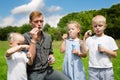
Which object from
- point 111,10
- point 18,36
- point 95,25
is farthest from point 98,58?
point 111,10

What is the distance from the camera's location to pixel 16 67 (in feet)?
21.1

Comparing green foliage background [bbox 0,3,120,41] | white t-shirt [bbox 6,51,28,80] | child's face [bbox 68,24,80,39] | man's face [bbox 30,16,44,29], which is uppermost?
green foliage background [bbox 0,3,120,41]

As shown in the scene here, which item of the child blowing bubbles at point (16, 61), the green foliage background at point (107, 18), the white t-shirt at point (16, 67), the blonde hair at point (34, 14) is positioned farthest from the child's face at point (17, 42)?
the green foliage background at point (107, 18)

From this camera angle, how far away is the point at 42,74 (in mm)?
7141

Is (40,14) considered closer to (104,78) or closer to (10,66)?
(10,66)

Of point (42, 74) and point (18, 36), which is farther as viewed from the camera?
point (42, 74)

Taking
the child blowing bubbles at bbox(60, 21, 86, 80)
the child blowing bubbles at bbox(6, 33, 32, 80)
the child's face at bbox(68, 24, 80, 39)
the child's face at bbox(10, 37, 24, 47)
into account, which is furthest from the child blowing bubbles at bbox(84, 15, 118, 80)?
the child's face at bbox(10, 37, 24, 47)

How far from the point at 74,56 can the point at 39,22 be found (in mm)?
1082

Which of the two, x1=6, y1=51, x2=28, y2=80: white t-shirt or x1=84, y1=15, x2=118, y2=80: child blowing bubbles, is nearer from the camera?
x1=6, y1=51, x2=28, y2=80: white t-shirt

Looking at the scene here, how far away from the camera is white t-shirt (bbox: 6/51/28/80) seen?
641 centimetres

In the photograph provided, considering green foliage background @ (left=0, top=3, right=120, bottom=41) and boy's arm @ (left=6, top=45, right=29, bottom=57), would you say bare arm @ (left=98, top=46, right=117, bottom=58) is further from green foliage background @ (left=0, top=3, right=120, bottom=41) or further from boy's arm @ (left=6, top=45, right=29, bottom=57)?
green foliage background @ (left=0, top=3, right=120, bottom=41)

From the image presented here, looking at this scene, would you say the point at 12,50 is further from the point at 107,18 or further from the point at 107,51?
the point at 107,18

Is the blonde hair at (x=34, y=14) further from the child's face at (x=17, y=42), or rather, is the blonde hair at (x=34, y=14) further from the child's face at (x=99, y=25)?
the child's face at (x=99, y=25)

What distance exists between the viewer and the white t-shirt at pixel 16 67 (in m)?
6.41
